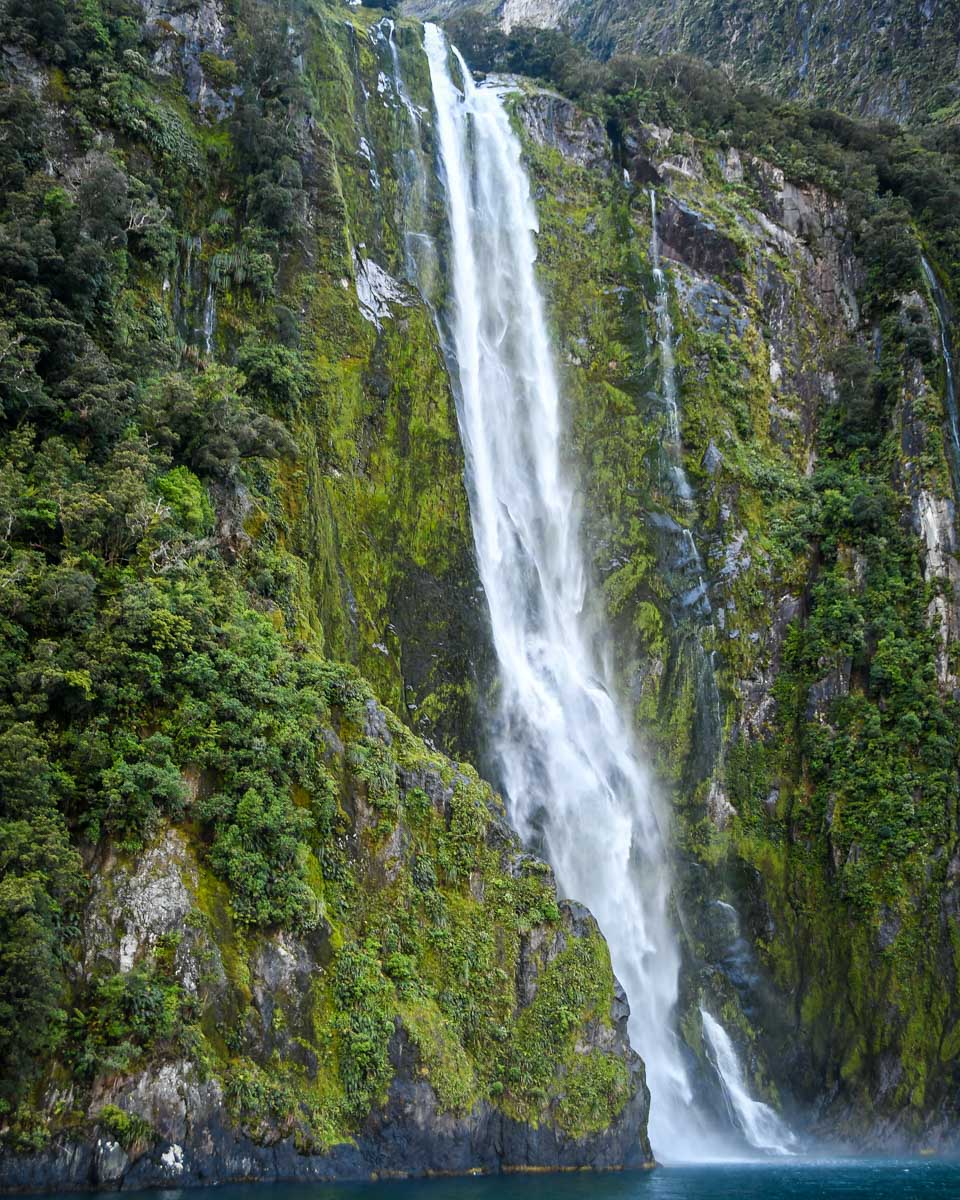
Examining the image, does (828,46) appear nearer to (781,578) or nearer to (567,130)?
(567,130)

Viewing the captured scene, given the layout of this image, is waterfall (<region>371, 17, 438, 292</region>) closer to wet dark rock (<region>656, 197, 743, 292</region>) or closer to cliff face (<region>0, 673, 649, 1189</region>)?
wet dark rock (<region>656, 197, 743, 292</region>)

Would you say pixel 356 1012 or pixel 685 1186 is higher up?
pixel 356 1012

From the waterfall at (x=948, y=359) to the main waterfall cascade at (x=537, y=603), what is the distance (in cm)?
1119

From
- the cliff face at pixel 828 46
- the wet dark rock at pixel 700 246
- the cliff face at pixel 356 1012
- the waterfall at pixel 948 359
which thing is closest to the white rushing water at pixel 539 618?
the cliff face at pixel 356 1012

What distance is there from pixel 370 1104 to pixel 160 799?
231 inches

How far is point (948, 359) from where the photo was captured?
106ft

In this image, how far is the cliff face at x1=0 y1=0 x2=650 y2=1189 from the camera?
563 inches

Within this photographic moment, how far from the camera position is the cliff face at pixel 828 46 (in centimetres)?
4769

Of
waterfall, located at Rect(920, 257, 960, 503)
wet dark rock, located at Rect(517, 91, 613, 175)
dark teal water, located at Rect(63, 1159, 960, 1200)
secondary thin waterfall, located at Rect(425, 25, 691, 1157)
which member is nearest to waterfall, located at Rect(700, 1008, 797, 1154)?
secondary thin waterfall, located at Rect(425, 25, 691, 1157)

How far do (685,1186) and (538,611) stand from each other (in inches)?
550

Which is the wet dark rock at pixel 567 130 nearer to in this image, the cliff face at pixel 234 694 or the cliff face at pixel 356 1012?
the cliff face at pixel 234 694

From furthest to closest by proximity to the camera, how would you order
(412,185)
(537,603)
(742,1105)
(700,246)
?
1. (700,246)
2. (412,185)
3. (537,603)
4. (742,1105)

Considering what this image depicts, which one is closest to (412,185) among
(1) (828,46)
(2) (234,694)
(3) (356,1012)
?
(2) (234,694)

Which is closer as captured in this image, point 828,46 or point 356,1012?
point 356,1012
